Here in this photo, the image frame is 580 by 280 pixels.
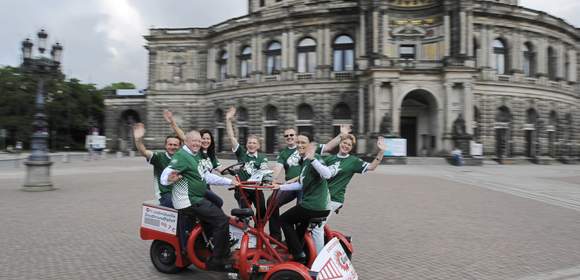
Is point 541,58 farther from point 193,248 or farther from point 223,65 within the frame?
point 193,248

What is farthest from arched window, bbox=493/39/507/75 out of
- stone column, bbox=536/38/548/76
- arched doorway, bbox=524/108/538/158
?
arched doorway, bbox=524/108/538/158

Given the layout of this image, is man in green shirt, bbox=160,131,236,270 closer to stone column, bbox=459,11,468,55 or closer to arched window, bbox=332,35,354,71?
stone column, bbox=459,11,468,55

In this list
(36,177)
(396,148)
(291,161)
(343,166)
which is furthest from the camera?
(396,148)

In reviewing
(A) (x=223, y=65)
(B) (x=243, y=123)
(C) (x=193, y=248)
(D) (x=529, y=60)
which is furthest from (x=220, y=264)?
(D) (x=529, y=60)

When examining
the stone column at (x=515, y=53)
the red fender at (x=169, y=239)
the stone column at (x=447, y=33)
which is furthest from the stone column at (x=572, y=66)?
the red fender at (x=169, y=239)

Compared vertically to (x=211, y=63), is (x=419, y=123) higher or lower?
lower

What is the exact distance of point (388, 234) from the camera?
26.6 feet

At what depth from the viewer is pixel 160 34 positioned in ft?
147

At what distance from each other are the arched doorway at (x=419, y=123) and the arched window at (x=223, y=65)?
1851 cm

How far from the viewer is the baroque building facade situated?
32.8m

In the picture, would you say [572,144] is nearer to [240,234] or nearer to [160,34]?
[160,34]

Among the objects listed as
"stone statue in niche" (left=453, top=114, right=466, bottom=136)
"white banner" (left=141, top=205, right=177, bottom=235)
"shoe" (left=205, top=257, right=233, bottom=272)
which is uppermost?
"stone statue in niche" (left=453, top=114, right=466, bottom=136)

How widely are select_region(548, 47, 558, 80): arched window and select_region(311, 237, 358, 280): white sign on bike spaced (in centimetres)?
4386

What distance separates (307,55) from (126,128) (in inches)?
1000
